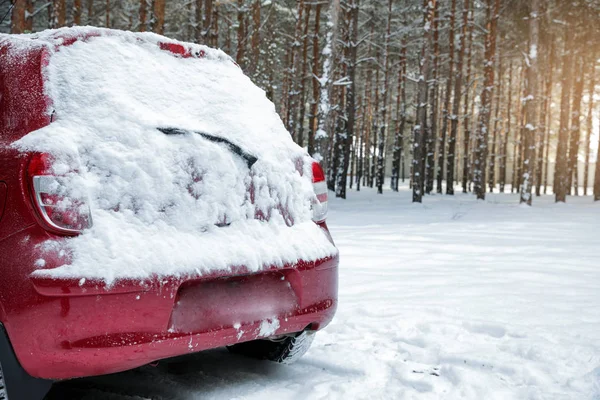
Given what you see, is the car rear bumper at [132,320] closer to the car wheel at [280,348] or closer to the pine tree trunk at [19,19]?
the car wheel at [280,348]

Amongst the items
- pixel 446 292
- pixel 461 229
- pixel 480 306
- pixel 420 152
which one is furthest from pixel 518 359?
pixel 420 152

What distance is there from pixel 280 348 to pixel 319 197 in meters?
0.88

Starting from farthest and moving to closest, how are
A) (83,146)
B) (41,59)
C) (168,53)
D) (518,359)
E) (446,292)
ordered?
(446,292) → (518,359) → (168,53) → (41,59) → (83,146)

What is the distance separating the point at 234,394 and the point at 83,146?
52.9 inches

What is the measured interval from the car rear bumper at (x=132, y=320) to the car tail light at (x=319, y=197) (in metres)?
0.49

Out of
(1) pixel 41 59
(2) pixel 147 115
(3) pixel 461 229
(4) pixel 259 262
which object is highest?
(1) pixel 41 59

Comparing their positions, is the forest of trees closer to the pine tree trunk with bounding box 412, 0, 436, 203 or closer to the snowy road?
the pine tree trunk with bounding box 412, 0, 436, 203

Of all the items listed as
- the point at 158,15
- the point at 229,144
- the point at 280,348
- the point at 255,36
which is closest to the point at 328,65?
the point at 158,15

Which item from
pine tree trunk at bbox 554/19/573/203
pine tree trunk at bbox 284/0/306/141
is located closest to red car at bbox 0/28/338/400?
pine tree trunk at bbox 284/0/306/141

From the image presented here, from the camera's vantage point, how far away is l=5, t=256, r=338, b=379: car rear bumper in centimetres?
181

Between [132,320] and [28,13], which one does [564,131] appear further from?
[132,320]

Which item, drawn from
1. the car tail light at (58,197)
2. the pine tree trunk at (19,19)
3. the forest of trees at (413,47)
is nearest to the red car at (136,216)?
the car tail light at (58,197)

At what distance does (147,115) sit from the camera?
223 centimetres

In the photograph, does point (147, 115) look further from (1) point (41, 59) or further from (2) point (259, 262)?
(2) point (259, 262)
